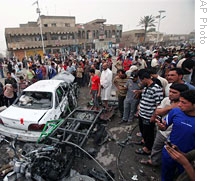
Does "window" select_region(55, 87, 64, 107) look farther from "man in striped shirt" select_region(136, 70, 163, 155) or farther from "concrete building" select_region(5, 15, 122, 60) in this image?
"concrete building" select_region(5, 15, 122, 60)

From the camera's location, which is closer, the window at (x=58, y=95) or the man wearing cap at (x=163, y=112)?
the man wearing cap at (x=163, y=112)

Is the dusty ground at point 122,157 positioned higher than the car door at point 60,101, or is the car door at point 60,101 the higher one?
the car door at point 60,101

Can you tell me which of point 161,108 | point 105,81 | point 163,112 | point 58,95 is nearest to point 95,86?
point 105,81

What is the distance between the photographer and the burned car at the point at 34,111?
371cm

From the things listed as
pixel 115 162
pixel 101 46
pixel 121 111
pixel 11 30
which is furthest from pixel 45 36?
pixel 115 162

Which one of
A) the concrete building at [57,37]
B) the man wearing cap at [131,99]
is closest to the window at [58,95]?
the man wearing cap at [131,99]

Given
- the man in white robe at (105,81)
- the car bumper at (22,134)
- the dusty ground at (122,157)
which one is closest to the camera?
the dusty ground at (122,157)

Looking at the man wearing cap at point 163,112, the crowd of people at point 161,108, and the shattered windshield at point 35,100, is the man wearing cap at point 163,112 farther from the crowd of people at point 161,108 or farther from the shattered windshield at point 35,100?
the shattered windshield at point 35,100

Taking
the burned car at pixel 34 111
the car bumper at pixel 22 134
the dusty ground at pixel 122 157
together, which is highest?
the burned car at pixel 34 111

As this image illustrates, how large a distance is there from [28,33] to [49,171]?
31.3 meters

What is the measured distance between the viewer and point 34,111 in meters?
4.06

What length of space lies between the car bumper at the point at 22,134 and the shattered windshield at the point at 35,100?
0.76 m

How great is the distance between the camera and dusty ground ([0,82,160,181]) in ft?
10.4
